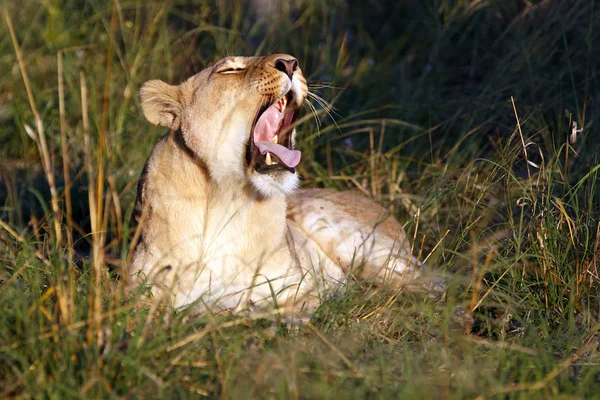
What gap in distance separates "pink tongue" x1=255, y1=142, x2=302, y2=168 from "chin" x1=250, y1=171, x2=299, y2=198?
49 millimetres

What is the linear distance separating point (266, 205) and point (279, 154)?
24cm

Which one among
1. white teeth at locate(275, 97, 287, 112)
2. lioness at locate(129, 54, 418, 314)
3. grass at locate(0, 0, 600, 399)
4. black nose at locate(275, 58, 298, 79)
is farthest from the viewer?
white teeth at locate(275, 97, 287, 112)

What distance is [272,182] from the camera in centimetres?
341

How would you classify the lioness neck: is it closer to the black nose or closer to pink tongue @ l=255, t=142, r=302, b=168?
pink tongue @ l=255, t=142, r=302, b=168

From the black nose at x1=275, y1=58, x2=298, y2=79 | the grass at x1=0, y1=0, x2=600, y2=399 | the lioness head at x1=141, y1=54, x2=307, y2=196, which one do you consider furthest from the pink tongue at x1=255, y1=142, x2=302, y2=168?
the grass at x1=0, y1=0, x2=600, y2=399

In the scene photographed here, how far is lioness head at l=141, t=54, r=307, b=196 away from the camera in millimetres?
3412

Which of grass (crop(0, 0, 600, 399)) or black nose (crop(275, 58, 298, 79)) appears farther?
black nose (crop(275, 58, 298, 79))

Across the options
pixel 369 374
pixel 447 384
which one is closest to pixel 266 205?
pixel 369 374

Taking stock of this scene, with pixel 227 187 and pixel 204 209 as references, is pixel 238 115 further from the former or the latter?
pixel 204 209

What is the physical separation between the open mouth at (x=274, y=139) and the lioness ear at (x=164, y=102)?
32 centimetres

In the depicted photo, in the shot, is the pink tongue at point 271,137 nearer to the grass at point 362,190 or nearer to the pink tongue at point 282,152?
the pink tongue at point 282,152

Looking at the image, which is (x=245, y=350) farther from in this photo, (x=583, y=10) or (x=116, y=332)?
(x=583, y=10)

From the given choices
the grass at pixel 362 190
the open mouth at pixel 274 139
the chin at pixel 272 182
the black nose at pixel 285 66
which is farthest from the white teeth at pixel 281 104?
the grass at pixel 362 190

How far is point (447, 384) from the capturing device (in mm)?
2316
